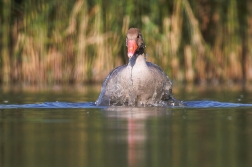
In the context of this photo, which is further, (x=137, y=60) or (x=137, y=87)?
(x=137, y=60)

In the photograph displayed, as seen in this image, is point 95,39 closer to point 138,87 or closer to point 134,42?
point 134,42

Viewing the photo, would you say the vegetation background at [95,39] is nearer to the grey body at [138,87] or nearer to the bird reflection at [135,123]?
the grey body at [138,87]

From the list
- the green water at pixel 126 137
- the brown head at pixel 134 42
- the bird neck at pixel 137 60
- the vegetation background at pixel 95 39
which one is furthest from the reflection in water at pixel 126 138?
the vegetation background at pixel 95 39

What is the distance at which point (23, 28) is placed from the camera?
578 inches

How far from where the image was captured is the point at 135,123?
6730 mm

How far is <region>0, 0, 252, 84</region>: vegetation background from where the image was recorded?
46.8 ft

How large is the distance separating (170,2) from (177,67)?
137cm

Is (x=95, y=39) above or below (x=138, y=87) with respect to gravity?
above

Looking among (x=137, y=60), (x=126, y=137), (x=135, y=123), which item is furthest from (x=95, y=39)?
(x=126, y=137)

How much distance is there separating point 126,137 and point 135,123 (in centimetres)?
108

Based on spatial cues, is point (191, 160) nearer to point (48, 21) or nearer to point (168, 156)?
point (168, 156)

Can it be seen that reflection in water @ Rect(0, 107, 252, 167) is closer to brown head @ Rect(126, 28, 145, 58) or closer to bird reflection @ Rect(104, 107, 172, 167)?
bird reflection @ Rect(104, 107, 172, 167)

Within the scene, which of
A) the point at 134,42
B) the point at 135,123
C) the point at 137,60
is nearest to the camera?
the point at 135,123

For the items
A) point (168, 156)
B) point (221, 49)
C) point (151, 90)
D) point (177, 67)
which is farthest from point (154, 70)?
point (221, 49)
